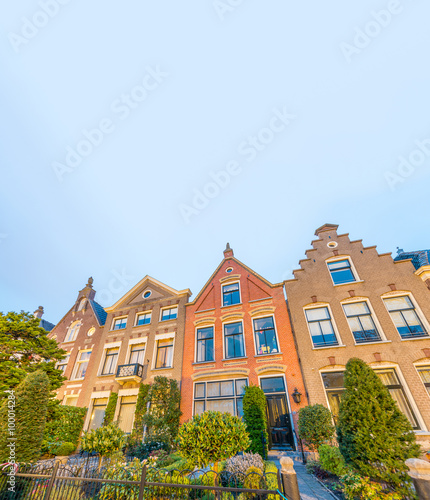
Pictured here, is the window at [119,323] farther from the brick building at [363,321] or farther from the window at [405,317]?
the window at [405,317]

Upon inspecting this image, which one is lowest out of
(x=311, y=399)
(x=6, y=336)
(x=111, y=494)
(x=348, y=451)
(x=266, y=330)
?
(x=111, y=494)

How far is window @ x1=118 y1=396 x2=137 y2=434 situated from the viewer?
16.1m

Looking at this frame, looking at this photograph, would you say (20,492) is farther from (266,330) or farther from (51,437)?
(266,330)

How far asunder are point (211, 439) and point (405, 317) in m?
12.5

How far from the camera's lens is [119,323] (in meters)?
21.4

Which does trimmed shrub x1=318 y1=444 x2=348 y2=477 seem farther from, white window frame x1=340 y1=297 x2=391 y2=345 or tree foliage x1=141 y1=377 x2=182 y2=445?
tree foliage x1=141 y1=377 x2=182 y2=445

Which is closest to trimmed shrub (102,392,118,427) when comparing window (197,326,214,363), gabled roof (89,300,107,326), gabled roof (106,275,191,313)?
window (197,326,214,363)

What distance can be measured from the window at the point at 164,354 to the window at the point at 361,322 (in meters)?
12.3

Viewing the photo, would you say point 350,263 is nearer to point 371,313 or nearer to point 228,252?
point 371,313

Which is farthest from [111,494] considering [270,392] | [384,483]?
[270,392]

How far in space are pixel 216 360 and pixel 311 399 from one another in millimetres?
6020

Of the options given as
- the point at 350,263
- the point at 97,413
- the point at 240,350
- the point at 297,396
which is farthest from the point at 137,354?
the point at 350,263

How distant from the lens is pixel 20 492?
6121 mm

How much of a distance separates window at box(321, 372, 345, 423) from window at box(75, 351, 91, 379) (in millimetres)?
18403
